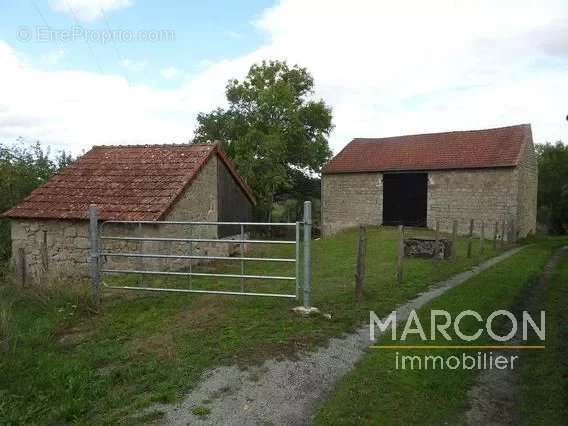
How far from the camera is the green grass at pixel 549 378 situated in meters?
3.83

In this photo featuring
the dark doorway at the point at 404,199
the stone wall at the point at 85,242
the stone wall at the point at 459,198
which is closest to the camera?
the stone wall at the point at 85,242

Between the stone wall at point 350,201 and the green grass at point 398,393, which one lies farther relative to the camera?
the stone wall at point 350,201

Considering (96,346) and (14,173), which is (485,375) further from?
(14,173)

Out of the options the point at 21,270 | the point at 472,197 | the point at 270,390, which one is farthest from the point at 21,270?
the point at 472,197

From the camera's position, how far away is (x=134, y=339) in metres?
5.61

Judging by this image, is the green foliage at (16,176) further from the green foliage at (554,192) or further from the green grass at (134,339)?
the green foliage at (554,192)

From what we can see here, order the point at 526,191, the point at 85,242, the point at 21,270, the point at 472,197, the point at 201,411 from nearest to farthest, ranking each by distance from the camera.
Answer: the point at 201,411
the point at 21,270
the point at 85,242
the point at 472,197
the point at 526,191

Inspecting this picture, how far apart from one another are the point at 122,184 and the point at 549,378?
10798 mm

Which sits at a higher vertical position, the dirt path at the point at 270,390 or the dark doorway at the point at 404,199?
the dark doorway at the point at 404,199

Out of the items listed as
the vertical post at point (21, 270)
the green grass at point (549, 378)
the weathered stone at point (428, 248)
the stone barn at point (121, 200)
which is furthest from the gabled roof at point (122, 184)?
the green grass at point (549, 378)

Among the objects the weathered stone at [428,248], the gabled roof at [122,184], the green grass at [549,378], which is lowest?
the green grass at [549,378]

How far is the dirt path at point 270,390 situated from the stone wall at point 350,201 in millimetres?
22061

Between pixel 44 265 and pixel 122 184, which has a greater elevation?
pixel 122 184

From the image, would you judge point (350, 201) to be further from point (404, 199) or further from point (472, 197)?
point (472, 197)
